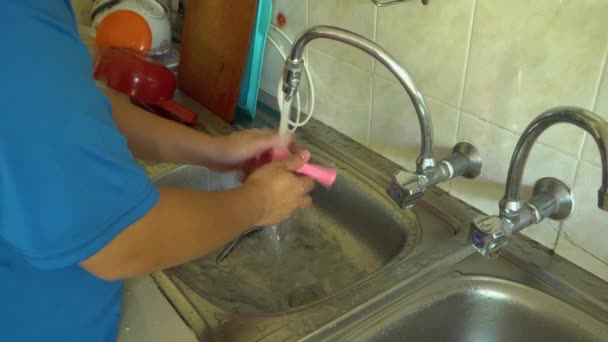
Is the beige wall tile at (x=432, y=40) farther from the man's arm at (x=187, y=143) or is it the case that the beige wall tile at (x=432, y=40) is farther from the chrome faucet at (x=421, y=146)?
the man's arm at (x=187, y=143)

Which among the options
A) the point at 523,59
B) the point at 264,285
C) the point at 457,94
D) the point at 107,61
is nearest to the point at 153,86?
the point at 107,61

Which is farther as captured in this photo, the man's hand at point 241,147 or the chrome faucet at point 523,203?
the man's hand at point 241,147

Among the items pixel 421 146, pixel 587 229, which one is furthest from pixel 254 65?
pixel 587 229

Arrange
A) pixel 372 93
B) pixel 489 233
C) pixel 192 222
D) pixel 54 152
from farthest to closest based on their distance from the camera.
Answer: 1. pixel 372 93
2. pixel 489 233
3. pixel 192 222
4. pixel 54 152

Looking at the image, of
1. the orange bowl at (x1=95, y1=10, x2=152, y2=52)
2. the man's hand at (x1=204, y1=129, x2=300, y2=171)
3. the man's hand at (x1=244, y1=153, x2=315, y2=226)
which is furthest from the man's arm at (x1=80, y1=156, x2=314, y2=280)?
the orange bowl at (x1=95, y1=10, x2=152, y2=52)

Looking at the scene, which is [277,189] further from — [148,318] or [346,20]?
[346,20]

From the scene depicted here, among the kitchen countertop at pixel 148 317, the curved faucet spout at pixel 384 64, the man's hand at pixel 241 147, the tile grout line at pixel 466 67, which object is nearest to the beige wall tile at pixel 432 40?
the tile grout line at pixel 466 67

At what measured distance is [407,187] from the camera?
0.78 metres

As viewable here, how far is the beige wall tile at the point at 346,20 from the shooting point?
3.10 feet

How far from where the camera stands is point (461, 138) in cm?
86

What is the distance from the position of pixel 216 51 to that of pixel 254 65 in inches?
4.1

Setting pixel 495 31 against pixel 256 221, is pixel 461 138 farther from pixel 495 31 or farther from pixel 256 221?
pixel 256 221

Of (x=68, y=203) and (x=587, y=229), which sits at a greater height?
(x=68, y=203)

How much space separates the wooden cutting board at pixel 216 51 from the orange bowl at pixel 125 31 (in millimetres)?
95
